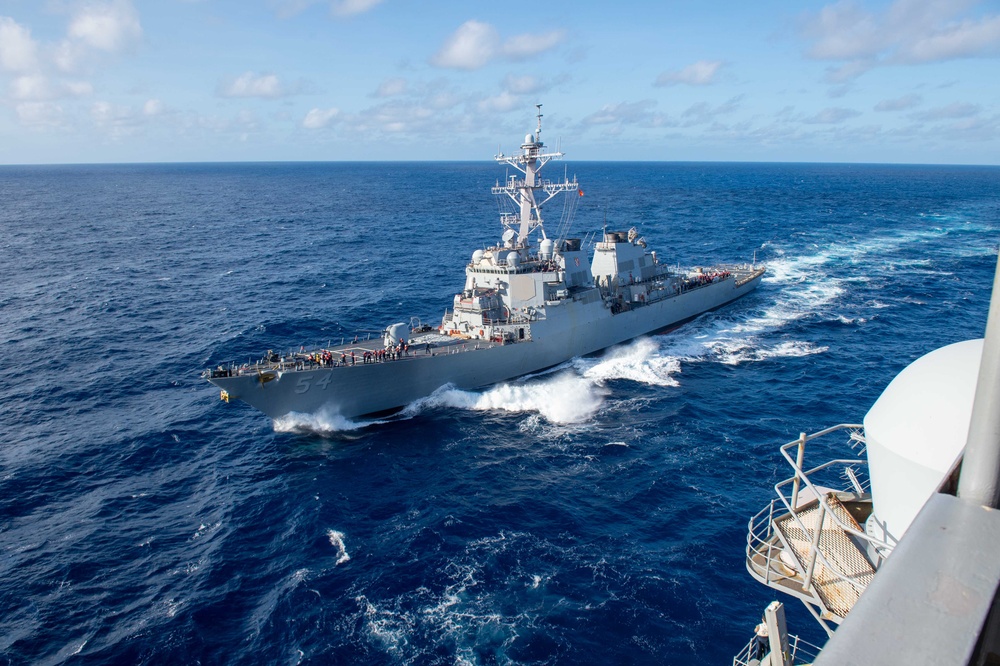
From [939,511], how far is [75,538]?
2619 centimetres

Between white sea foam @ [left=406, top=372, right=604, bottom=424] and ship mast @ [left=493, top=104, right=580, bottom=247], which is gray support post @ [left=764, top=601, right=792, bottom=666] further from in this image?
ship mast @ [left=493, top=104, right=580, bottom=247]

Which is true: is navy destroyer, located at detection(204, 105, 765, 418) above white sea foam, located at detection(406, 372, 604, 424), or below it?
above

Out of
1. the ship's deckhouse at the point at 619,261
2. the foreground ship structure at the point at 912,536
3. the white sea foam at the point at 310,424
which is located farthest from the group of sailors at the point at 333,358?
the foreground ship structure at the point at 912,536

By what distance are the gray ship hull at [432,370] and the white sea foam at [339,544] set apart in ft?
32.0

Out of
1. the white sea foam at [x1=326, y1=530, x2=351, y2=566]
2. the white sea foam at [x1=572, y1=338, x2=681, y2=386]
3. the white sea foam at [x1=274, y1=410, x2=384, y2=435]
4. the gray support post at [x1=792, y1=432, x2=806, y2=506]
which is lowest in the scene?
the white sea foam at [x1=326, y1=530, x2=351, y2=566]

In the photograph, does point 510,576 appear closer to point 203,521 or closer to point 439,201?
point 203,521

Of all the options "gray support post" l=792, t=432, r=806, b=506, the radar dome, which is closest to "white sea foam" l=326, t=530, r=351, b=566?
"gray support post" l=792, t=432, r=806, b=506

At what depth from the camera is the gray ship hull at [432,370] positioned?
3016 cm

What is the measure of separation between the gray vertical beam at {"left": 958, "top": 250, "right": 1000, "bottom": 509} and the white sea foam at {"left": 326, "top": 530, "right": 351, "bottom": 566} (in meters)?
19.9

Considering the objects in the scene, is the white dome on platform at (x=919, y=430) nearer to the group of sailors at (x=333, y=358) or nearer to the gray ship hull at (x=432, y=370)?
the gray ship hull at (x=432, y=370)

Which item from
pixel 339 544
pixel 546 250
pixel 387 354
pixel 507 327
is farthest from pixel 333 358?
pixel 546 250

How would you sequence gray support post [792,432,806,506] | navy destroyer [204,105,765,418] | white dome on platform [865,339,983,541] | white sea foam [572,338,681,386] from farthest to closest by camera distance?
1. white sea foam [572,338,681,386]
2. navy destroyer [204,105,765,418]
3. gray support post [792,432,806,506]
4. white dome on platform [865,339,983,541]

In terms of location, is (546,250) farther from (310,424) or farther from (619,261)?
(310,424)

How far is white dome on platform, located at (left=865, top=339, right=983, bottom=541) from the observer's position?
303 inches
